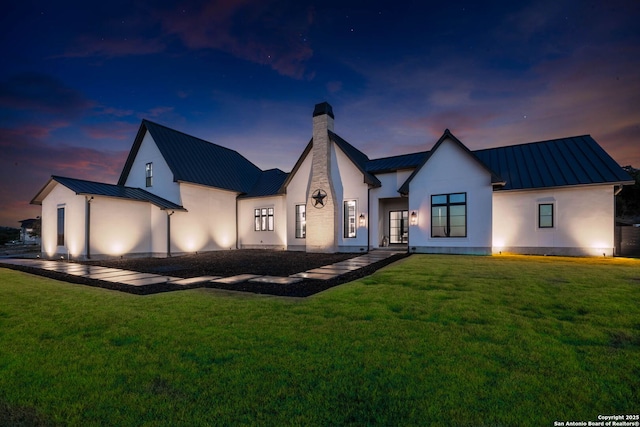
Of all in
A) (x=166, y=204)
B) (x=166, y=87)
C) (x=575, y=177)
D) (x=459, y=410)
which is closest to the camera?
(x=459, y=410)

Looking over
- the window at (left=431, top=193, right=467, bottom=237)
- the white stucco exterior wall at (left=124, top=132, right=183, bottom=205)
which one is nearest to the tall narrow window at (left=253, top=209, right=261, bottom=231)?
the white stucco exterior wall at (left=124, top=132, right=183, bottom=205)

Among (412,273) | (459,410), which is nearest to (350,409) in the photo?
(459,410)

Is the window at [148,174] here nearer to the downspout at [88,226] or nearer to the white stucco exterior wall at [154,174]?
the white stucco exterior wall at [154,174]

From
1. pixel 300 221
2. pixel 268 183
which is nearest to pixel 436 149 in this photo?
pixel 300 221

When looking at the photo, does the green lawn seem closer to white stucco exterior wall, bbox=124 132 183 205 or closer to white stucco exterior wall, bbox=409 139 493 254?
white stucco exterior wall, bbox=409 139 493 254

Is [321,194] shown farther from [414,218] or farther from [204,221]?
[204,221]

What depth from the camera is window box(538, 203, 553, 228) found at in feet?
45.5

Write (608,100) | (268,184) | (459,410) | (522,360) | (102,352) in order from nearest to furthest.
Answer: (459,410)
(522,360)
(102,352)
(608,100)
(268,184)

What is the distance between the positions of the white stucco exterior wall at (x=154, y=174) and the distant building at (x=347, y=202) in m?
0.07

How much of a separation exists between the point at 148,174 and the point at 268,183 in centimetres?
841

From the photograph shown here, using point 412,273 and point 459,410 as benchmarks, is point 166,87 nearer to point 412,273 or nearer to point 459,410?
point 412,273

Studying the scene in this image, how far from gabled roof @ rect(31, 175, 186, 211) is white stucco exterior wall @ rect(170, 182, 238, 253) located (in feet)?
3.19

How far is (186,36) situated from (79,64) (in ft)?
24.7

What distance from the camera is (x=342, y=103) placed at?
58.4 feet
